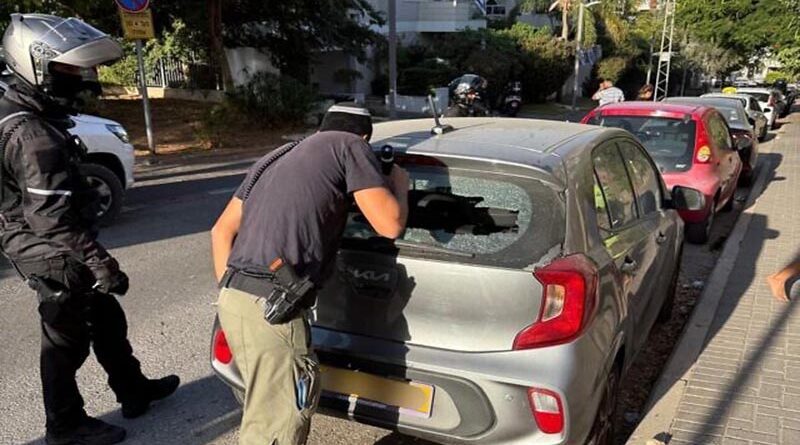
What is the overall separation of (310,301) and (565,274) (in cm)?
94

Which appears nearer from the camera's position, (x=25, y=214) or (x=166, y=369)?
(x=25, y=214)

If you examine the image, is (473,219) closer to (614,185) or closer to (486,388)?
(486,388)

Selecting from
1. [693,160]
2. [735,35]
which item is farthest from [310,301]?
[735,35]

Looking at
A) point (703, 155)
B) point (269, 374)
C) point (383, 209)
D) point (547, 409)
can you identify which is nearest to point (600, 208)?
point (547, 409)

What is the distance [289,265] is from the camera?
2244mm

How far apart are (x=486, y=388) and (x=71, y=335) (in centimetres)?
193

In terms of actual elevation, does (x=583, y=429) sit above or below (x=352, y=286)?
below

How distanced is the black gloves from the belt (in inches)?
28.8

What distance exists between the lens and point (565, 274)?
7.84 feet

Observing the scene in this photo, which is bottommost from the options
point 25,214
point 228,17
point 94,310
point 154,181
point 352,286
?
point 154,181

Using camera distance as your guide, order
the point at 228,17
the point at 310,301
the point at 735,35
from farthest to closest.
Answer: the point at 735,35 → the point at 228,17 → the point at 310,301

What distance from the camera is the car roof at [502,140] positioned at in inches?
105

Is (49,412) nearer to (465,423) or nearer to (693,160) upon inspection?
(465,423)

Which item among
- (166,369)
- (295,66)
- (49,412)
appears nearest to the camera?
(49,412)
